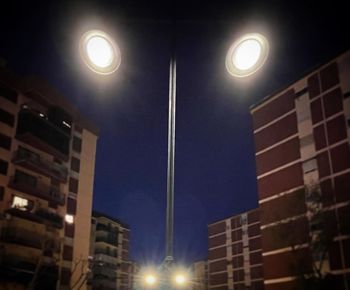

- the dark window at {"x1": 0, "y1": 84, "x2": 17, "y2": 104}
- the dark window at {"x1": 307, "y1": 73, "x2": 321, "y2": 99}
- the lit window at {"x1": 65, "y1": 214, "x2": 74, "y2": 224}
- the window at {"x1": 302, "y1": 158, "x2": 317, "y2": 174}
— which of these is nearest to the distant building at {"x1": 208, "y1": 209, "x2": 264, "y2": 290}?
the lit window at {"x1": 65, "y1": 214, "x2": 74, "y2": 224}

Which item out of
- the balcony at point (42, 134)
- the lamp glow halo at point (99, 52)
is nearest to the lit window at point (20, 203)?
the balcony at point (42, 134)

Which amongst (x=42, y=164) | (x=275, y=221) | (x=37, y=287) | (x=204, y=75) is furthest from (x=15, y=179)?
(x=204, y=75)

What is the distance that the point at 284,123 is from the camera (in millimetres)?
35406

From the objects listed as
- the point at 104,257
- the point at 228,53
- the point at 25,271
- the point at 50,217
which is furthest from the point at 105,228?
the point at 228,53

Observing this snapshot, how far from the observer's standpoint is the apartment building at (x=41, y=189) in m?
35.2

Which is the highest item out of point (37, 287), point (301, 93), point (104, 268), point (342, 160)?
point (301, 93)

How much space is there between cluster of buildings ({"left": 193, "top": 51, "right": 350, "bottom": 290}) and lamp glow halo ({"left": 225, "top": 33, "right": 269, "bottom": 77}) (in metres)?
23.6

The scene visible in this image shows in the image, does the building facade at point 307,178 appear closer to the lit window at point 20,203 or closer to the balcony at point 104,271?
the lit window at point 20,203

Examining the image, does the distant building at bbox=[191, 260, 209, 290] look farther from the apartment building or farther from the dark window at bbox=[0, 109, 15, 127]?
the dark window at bbox=[0, 109, 15, 127]

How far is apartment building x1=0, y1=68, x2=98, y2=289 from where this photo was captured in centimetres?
3522

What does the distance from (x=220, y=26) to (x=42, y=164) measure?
35297 mm

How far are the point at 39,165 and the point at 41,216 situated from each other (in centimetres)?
437

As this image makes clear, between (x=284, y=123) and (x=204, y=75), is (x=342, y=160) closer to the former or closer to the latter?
(x=284, y=123)

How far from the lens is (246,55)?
5836 mm
